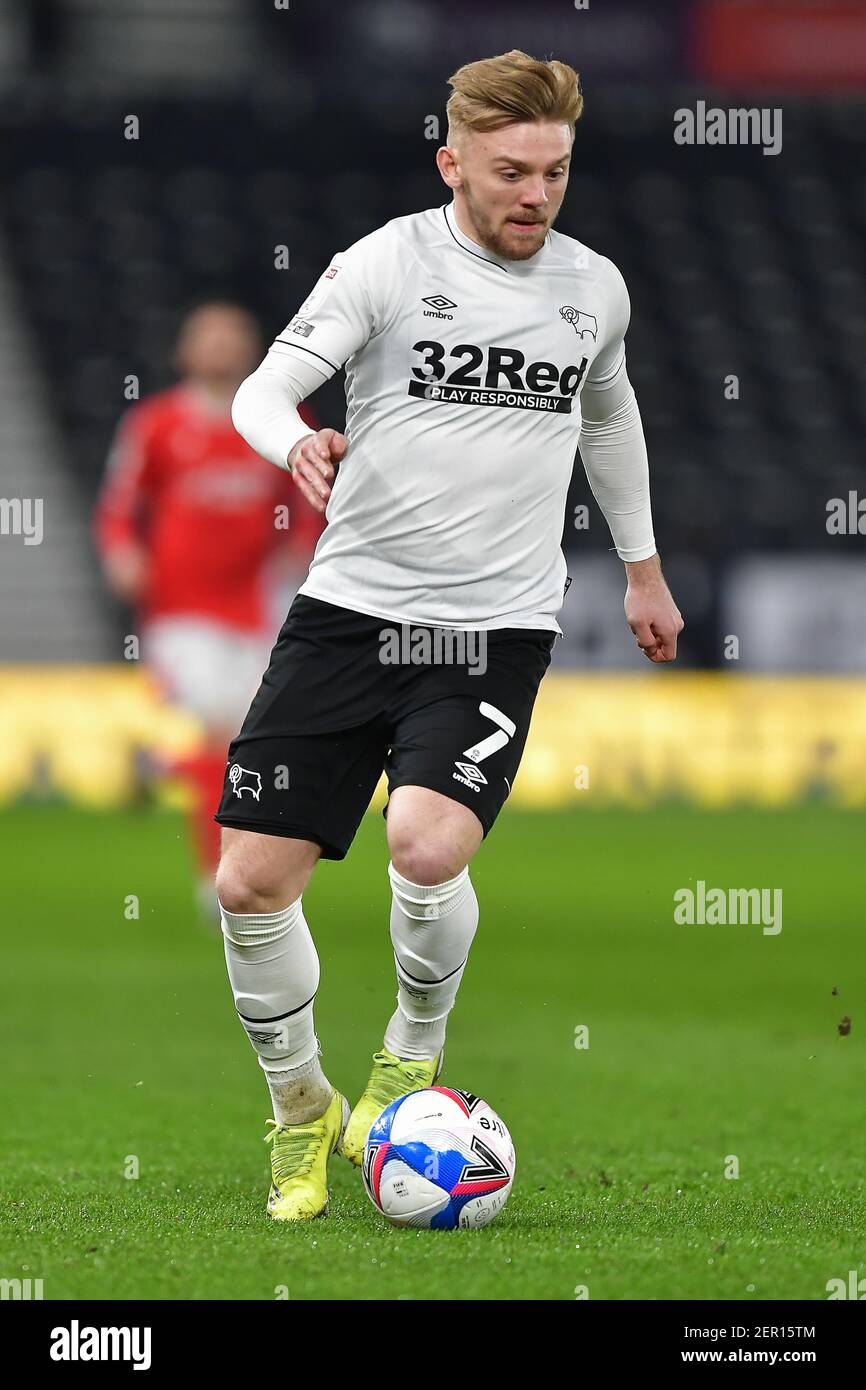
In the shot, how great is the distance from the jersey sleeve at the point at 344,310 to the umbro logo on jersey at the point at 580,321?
1.25 feet

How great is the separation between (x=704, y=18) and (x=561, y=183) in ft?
52.3

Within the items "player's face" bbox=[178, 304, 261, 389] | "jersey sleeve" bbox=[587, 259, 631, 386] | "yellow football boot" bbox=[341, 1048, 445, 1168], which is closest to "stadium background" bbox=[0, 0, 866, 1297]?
"player's face" bbox=[178, 304, 261, 389]

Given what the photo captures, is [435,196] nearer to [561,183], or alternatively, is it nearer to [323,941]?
[323,941]

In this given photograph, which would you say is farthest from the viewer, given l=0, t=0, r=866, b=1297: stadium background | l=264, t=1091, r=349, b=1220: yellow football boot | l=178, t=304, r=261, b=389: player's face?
l=0, t=0, r=866, b=1297: stadium background

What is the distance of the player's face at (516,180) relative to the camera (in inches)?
165

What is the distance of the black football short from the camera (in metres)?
4.21

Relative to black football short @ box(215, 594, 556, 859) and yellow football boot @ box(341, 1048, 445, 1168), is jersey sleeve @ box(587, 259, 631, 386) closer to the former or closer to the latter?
black football short @ box(215, 594, 556, 859)

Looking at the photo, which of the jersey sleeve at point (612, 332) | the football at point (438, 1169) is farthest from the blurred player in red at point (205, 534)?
the football at point (438, 1169)

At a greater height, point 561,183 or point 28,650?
point 561,183

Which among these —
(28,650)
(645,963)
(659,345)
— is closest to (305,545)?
(645,963)

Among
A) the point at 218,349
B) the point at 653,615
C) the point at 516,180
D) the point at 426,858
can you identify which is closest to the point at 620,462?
the point at 653,615

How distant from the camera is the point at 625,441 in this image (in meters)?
4.85

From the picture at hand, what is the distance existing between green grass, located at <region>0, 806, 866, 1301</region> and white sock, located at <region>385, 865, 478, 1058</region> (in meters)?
0.36

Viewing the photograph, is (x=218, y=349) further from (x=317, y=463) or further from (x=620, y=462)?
(x=317, y=463)
